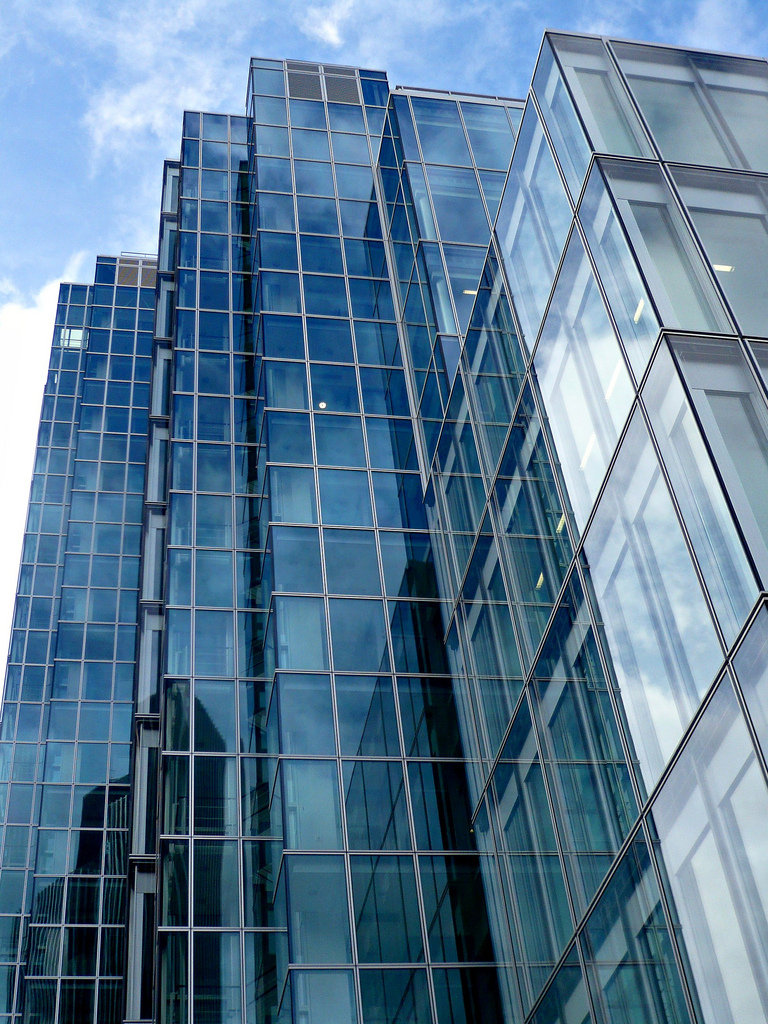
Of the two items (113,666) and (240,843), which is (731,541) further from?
(113,666)

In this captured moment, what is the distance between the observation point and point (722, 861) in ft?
36.0

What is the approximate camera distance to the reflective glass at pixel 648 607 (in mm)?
11680

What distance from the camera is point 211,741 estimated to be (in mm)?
23234

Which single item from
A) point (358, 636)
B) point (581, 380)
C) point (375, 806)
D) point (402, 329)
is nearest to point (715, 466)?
point (581, 380)

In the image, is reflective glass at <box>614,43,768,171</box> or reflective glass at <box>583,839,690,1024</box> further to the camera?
reflective glass at <box>614,43,768,171</box>

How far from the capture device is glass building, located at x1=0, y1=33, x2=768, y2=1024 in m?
12.1

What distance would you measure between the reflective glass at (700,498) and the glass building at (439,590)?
46mm

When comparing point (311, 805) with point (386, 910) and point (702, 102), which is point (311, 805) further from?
point (702, 102)

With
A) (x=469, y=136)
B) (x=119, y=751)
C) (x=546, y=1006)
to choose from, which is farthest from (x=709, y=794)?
(x=119, y=751)

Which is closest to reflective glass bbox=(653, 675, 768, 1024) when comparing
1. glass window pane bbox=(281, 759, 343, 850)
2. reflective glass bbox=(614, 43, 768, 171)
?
reflective glass bbox=(614, 43, 768, 171)

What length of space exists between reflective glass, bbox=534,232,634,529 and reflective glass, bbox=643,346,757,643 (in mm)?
891

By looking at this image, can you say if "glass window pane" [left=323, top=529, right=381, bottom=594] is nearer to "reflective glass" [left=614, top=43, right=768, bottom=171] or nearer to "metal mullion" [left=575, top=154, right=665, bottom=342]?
"metal mullion" [left=575, top=154, right=665, bottom=342]

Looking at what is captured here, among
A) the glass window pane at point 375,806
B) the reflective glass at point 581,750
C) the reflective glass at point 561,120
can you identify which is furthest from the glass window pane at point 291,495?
the reflective glass at point 561,120

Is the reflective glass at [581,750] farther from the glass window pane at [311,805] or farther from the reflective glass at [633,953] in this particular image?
the glass window pane at [311,805]
